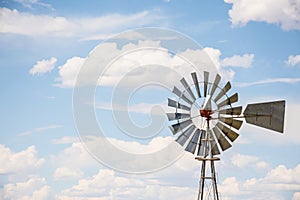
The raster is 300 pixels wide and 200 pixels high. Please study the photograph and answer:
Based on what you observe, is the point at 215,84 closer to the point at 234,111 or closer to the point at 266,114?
the point at 234,111

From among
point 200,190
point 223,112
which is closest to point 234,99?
point 223,112

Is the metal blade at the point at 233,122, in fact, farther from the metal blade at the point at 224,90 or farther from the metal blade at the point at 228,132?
the metal blade at the point at 224,90

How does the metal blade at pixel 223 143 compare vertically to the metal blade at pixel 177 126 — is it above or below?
below

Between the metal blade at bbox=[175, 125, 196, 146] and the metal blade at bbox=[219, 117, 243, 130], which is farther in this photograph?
the metal blade at bbox=[175, 125, 196, 146]

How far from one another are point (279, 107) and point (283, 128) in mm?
716

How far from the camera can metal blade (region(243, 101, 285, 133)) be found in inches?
736

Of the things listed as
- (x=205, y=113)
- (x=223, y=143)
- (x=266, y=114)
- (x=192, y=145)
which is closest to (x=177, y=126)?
(x=192, y=145)

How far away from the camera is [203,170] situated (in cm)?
1891

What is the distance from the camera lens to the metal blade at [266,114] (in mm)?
18703

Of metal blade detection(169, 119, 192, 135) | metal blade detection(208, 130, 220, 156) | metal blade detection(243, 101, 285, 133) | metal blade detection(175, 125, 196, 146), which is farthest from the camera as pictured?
metal blade detection(169, 119, 192, 135)

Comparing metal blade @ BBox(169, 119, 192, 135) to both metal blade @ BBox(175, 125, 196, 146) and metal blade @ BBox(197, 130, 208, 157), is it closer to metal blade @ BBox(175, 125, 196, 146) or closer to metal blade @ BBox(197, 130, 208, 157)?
metal blade @ BBox(175, 125, 196, 146)

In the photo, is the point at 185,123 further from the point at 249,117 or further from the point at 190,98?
the point at 249,117

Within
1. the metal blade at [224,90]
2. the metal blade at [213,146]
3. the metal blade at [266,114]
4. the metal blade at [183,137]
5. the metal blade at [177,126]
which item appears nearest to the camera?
the metal blade at [266,114]

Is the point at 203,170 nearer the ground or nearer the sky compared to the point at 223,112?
nearer the ground
